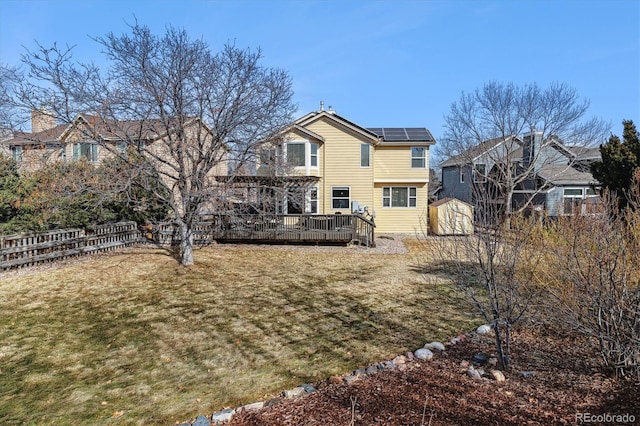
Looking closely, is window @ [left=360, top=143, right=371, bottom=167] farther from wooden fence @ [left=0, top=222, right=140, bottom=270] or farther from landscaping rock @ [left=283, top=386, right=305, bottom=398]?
landscaping rock @ [left=283, top=386, right=305, bottom=398]

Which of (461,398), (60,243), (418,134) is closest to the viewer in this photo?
(461,398)

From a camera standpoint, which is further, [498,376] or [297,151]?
[297,151]

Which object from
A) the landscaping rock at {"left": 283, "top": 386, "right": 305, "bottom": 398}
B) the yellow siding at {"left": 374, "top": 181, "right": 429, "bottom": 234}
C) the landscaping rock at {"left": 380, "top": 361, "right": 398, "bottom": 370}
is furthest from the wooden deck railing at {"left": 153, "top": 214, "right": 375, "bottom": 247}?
the landscaping rock at {"left": 283, "top": 386, "right": 305, "bottom": 398}

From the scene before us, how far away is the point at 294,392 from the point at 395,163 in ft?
59.6

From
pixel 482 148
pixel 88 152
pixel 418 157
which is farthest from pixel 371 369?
pixel 482 148

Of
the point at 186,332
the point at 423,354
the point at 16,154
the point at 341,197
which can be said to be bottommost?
the point at 186,332

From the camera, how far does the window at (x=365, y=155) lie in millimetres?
Answer: 19919

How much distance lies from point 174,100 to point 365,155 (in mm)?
11772

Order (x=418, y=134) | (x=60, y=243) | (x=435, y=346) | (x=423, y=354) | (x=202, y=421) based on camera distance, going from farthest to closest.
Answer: (x=418, y=134) → (x=60, y=243) → (x=435, y=346) → (x=423, y=354) → (x=202, y=421)

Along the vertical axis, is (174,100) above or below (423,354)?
above

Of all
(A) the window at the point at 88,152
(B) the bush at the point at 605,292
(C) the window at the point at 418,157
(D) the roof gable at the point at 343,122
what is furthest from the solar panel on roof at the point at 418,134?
(B) the bush at the point at 605,292

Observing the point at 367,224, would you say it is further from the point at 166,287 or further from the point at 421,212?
the point at 166,287

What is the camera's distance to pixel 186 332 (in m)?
6.17

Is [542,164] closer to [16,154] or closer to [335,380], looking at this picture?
[335,380]
